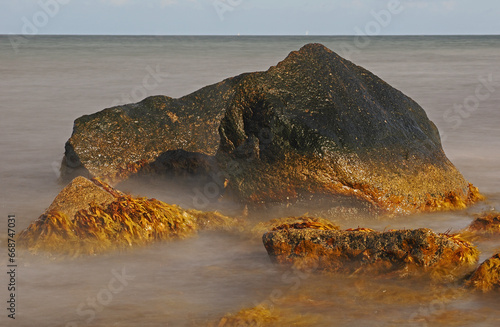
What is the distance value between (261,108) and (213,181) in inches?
53.0

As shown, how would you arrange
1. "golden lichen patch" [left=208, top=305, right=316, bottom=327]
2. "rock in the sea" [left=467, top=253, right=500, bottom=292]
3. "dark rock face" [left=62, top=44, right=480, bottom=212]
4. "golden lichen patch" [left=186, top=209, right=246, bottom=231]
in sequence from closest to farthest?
"golden lichen patch" [left=208, top=305, right=316, bottom=327]
"rock in the sea" [left=467, top=253, right=500, bottom=292]
"golden lichen patch" [left=186, top=209, right=246, bottom=231]
"dark rock face" [left=62, top=44, right=480, bottom=212]

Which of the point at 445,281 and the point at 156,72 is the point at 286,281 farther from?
the point at 156,72

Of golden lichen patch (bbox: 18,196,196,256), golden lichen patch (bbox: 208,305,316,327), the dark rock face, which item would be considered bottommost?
golden lichen patch (bbox: 208,305,316,327)

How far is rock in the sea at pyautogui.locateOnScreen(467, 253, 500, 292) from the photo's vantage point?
14.8 ft

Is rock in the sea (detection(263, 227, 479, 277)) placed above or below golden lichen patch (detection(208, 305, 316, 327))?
above

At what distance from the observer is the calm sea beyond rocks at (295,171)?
493 centimetres

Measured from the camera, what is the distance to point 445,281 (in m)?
4.70

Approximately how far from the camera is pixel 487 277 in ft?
14.9

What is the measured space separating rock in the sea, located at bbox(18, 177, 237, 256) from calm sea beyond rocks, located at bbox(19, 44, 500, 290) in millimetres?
11

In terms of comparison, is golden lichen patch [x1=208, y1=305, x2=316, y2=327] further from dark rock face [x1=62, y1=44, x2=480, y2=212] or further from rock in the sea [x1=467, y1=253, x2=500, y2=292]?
dark rock face [x1=62, y1=44, x2=480, y2=212]

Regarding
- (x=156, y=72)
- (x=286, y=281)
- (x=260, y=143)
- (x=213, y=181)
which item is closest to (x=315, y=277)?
(x=286, y=281)

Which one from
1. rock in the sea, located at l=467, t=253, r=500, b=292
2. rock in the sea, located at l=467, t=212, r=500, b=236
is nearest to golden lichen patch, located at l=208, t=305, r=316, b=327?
rock in the sea, located at l=467, t=253, r=500, b=292

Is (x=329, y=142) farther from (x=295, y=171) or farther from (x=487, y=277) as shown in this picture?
(x=487, y=277)

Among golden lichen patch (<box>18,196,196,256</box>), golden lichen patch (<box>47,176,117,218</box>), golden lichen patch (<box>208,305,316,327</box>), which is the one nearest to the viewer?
golden lichen patch (<box>208,305,316,327</box>)
